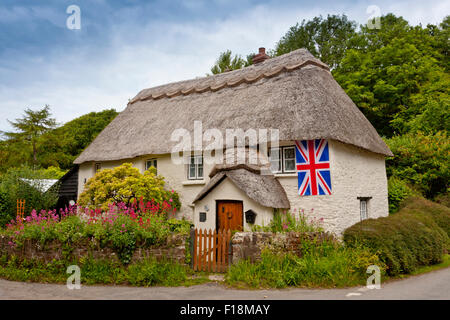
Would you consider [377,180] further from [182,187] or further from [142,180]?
[142,180]

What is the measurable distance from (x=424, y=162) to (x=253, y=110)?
373 inches

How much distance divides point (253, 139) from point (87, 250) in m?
6.36

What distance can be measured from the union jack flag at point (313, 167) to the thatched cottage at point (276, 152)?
0.03 meters

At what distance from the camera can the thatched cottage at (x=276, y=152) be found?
10.7 meters

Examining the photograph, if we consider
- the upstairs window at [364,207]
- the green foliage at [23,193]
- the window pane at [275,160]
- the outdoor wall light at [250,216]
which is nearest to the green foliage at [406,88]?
the upstairs window at [364,207]

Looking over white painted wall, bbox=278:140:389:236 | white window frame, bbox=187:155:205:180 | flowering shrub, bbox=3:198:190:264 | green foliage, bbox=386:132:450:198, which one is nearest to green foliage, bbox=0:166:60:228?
flowering shrub, bbox=3:198:190:264

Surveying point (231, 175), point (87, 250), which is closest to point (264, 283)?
point (231, 175)

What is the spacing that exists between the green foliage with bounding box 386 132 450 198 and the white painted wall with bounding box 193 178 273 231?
982 centimetres

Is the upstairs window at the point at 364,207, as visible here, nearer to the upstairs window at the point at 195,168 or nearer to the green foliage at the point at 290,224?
the green foliage at the point at 290,224

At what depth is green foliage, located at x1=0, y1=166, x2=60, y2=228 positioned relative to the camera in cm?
1614

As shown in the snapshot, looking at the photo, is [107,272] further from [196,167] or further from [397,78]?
[397,78]

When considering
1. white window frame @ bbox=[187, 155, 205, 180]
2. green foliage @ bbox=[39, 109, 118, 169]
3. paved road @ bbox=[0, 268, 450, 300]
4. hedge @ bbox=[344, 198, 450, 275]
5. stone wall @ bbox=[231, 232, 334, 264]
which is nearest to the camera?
paved road @ bbox=[0, 268, 450, 300]

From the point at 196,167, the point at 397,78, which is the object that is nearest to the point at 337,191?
the point at 196,167
